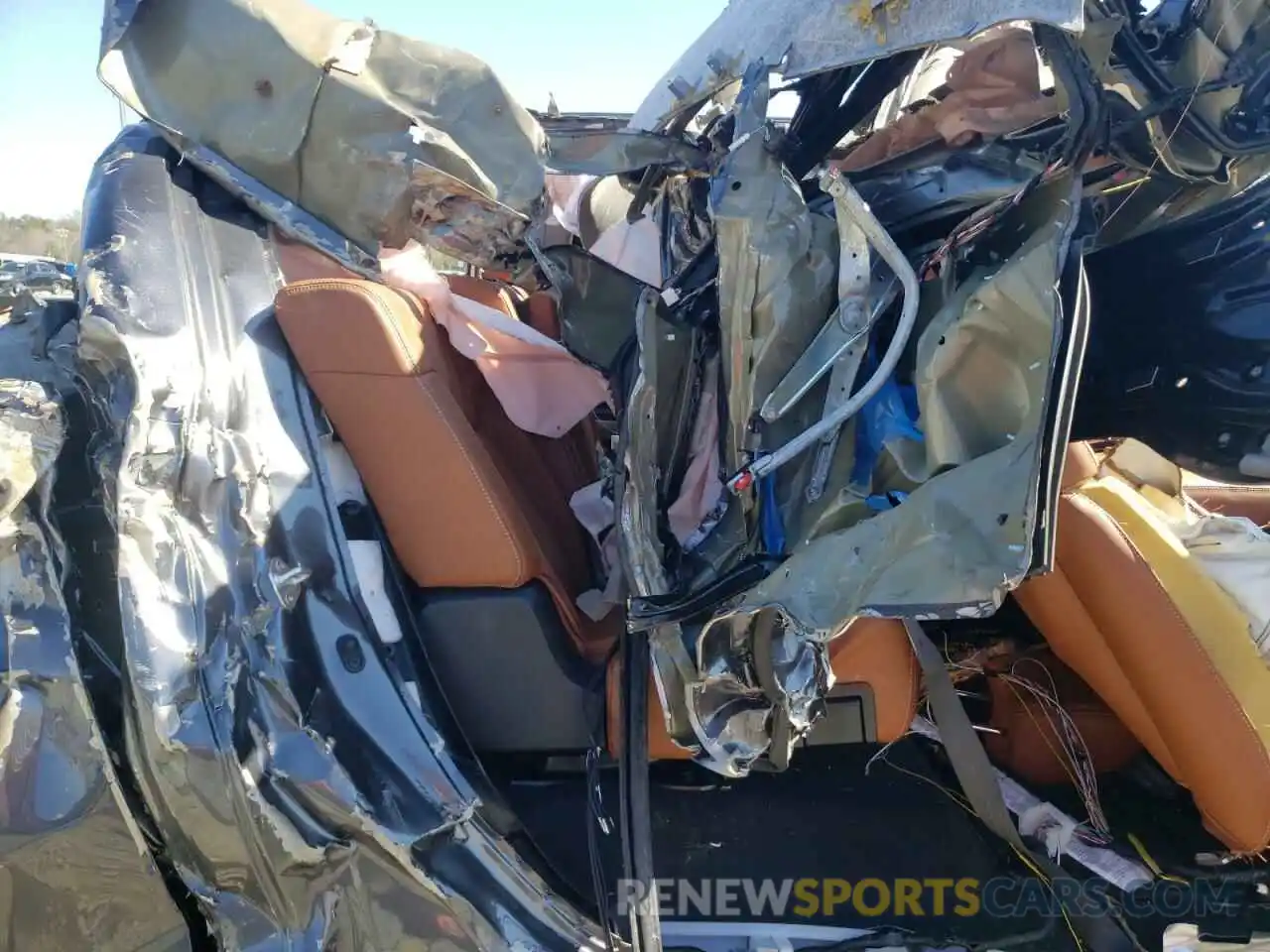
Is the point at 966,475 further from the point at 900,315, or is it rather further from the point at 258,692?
the point at 258,692

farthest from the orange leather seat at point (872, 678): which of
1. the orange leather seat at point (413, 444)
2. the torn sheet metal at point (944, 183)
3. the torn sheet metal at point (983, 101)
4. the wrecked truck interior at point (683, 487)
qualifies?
the torn sheet metal at point (983, 101)

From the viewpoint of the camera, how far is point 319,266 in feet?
7.12

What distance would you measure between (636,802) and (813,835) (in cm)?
55

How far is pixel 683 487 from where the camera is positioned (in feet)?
6.55

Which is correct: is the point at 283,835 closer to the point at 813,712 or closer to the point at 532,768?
the point at 532,768

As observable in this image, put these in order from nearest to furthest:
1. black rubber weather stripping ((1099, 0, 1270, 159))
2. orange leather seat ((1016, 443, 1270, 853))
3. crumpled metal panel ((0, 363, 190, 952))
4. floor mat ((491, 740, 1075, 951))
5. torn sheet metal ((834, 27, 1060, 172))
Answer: black rubber weather stripping ((1099, 0, 1270, 159)) → crumpled metal panel ((0, 363, 190, 952)) → torn sheet metal ((834, 27, 1060, 172)) → orange leather seat ((1016, 443, 1270, 853)) → floor mat ((491, 740, 1075, 951))

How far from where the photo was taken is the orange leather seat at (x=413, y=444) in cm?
192

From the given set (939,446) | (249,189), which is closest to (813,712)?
(939,446)

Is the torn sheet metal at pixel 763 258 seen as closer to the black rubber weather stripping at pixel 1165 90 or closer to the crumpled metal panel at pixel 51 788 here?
the black rubber weather stripping at pixel 1165 90

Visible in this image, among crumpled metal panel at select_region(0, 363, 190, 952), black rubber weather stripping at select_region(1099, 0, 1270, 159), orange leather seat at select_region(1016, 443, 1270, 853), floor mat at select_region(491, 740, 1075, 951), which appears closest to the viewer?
black rubber weather stripping at select_region(1099, 0, 1270, 159)

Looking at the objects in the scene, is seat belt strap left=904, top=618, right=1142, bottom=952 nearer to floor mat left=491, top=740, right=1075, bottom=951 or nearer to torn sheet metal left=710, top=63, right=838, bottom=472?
floor mat left=491, top=740, right=1075, bottom=951

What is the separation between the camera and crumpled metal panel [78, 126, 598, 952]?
1.66m

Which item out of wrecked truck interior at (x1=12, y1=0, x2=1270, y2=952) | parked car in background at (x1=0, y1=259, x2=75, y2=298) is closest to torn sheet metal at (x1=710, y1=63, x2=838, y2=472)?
wrecked truck interior at (x1=12, y1=0, x2=1270, y2=952)

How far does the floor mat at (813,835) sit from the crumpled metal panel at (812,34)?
1.28 m
